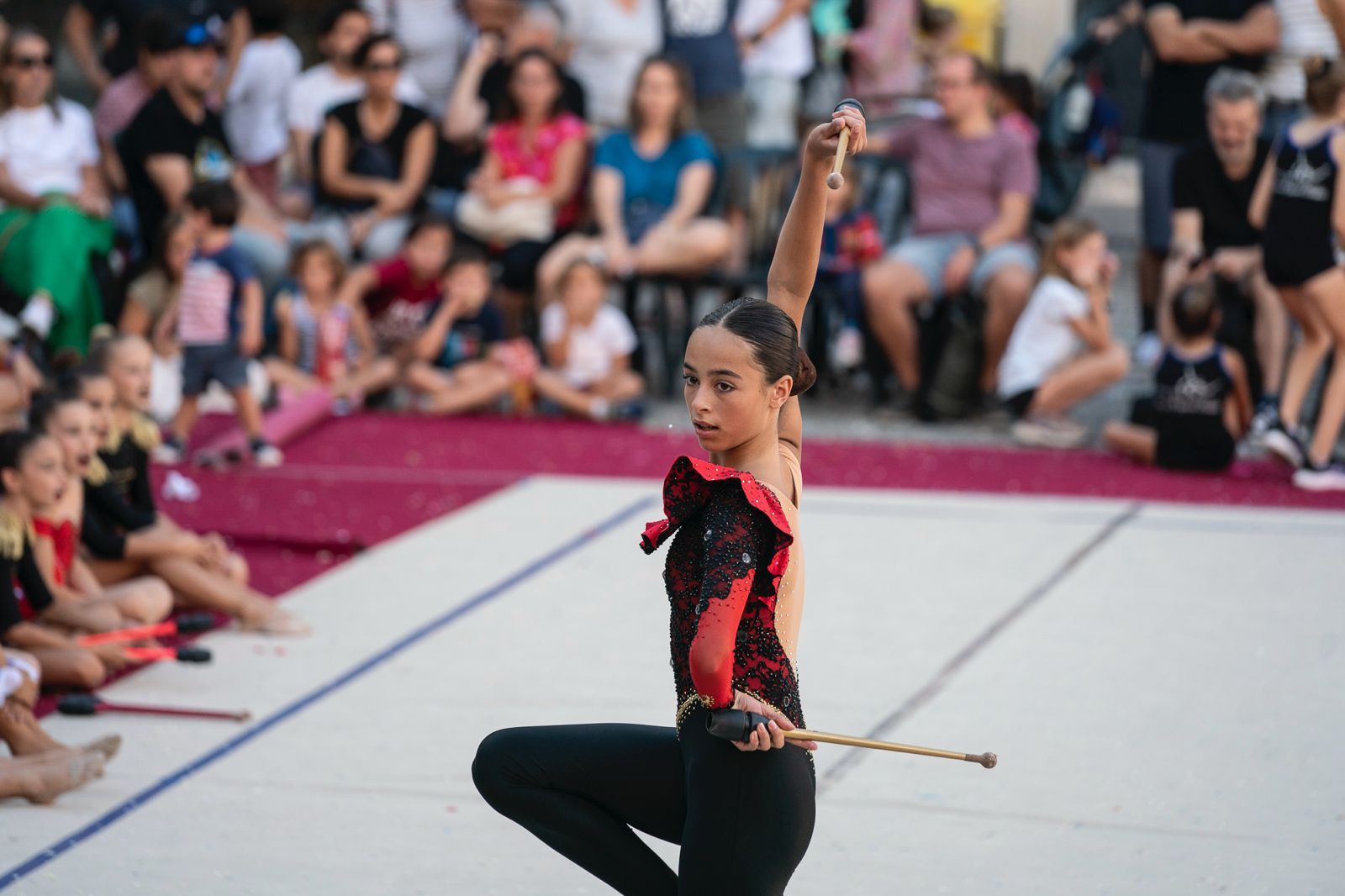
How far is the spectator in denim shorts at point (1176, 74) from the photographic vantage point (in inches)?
345

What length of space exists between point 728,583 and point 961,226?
20.9 ft

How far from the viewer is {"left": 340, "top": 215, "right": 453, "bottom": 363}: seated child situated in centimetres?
896

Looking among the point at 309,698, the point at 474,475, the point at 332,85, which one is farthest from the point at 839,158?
the point at 332,85

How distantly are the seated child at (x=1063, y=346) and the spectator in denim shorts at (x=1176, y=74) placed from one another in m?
0.86

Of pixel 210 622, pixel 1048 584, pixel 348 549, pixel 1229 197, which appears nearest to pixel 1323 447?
pixel 1229 197

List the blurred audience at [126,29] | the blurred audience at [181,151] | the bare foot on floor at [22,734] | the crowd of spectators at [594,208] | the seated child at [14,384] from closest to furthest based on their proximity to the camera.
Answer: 1. the bare foot on floor at [22,734]
2. the seated child at [14,384]
3. the crowd of spectators at [594,208]
4. the blurred audience at [181,151]
5. the blurred audience at [126,29]

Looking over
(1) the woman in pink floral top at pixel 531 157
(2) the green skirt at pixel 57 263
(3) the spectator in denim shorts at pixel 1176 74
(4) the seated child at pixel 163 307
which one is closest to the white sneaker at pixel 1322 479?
(3) the spectator in denim shorts at pixel 1176 74

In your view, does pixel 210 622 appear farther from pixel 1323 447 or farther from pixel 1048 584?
pixel 1323 447

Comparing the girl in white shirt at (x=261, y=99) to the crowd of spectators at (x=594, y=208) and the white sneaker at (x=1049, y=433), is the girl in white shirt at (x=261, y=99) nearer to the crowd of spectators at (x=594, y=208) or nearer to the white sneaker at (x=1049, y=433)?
the crowd of spectators at (x=594, y=208)

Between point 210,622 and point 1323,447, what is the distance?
14.1ft

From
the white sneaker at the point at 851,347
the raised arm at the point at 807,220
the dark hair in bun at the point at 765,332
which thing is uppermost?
the raised arm at the point at 807,220

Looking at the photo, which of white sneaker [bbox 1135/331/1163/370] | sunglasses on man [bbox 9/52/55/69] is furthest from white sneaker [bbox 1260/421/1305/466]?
sunglasses on man [bbox 9/52/55/69]

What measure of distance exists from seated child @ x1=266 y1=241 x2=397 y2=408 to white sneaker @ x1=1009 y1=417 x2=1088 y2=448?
2.87m

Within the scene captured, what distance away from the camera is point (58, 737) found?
15.0 feet
